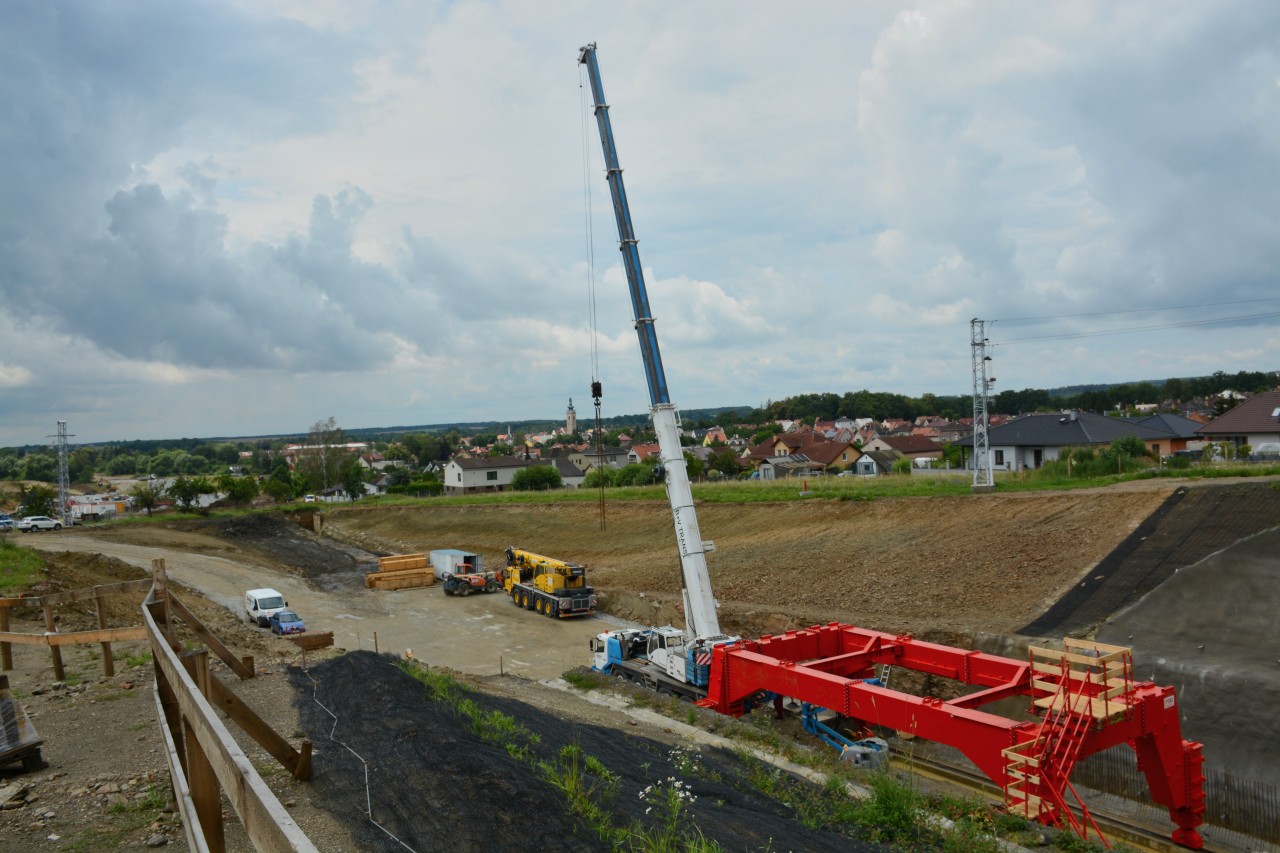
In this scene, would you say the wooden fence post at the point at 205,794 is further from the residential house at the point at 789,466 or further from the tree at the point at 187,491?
the tree at the point at 187,491

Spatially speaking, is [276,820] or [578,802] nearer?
[276,820]

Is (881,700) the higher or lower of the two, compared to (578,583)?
higher

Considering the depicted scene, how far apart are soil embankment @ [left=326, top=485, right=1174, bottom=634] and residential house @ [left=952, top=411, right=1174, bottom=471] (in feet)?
60.2

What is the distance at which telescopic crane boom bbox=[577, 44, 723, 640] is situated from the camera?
17.0 m

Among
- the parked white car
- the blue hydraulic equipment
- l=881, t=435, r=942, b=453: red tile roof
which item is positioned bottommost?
the blue hydraulic equipment

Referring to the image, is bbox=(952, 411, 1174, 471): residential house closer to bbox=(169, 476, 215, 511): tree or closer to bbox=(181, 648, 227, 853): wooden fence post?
bbox=(181, 648, 227, 853): wooden fence post

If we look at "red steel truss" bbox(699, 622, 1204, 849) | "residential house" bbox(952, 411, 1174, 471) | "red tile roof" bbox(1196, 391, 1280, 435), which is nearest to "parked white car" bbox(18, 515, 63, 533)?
"red steel truss" bbox(699, 622, 1204, 849)

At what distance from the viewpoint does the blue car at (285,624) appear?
26.3 m

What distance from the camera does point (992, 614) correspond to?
2120cm

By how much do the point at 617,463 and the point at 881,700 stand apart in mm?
109441

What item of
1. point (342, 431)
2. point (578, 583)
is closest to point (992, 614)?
point (578, 583)

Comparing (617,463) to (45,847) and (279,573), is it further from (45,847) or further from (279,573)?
(45,847)

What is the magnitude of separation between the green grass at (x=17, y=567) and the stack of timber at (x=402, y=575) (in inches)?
572

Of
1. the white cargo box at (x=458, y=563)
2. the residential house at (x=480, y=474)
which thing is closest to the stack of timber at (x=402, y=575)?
the white cargo box at (x=458, y=563)
